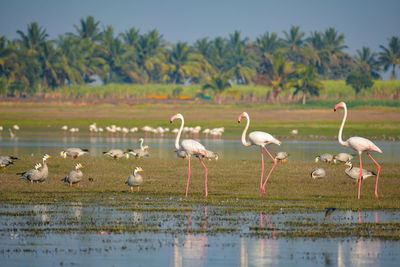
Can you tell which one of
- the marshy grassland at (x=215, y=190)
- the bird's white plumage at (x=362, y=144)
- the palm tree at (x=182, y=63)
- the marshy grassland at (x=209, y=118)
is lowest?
the marshy grassland at (x=215, y=190)

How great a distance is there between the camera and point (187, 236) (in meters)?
14.3

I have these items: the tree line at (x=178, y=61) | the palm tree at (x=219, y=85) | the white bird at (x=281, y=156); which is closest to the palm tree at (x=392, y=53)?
the tree line at (x=178, y=61)

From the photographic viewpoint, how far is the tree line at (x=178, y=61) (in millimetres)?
108375

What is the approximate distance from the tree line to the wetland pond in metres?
88.0

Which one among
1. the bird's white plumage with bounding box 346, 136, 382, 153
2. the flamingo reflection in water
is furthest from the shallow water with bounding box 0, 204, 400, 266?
the bird's white plumage with bounding box 346, 136, 382, 153

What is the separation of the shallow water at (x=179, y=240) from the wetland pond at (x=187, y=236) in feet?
0.06

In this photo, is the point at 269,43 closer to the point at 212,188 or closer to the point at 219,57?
the point at 219,57

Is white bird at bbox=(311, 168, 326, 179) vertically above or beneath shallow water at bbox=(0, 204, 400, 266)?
above

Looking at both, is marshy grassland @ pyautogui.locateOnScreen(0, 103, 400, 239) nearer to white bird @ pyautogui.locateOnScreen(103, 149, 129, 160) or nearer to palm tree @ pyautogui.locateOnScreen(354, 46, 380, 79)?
white bird @ pyautogui.locateOnScreen(103, 149, 129, 160)

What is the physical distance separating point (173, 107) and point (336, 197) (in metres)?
73.0

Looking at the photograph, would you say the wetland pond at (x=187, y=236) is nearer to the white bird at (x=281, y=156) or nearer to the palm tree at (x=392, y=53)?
the white bird at (x=281, y=156)

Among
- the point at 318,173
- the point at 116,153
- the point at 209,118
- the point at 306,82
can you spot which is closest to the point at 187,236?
the point at 318,173

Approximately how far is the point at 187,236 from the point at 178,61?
4613 inches

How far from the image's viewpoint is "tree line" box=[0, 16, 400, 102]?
356 feet
